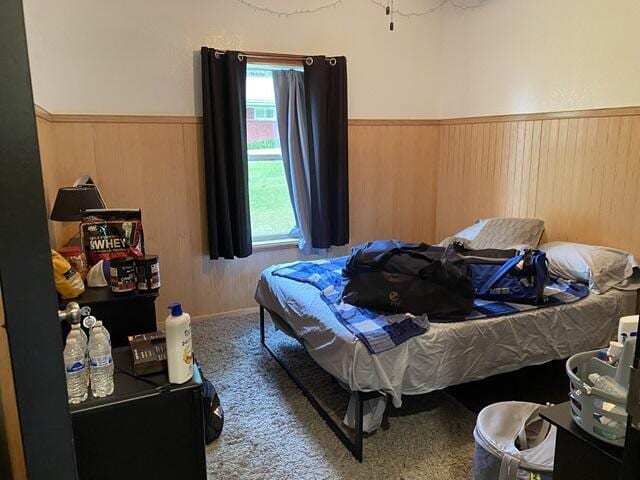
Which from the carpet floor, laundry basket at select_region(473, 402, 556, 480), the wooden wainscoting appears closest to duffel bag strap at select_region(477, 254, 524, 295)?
the carpet floor

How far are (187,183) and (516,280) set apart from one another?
7.79ft

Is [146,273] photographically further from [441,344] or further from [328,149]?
[328,149]

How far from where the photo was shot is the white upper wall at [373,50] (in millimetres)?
3057

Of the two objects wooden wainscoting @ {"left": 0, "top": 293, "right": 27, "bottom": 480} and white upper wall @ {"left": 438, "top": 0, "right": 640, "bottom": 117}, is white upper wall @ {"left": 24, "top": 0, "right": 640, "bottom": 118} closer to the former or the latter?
white upper wall @ {"left": 438, "top": 0, "right": 640, "bottom": 117}

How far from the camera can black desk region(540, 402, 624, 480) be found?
1085mm

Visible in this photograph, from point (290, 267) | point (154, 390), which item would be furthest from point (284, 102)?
point (154, 390)

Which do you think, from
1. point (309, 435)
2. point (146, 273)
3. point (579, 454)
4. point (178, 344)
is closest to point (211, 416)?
point (309, 435)

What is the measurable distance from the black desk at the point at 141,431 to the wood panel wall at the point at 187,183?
1.84 meters

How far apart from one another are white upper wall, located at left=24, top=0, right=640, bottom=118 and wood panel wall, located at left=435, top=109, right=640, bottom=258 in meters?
0.15

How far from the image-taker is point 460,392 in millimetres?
2678

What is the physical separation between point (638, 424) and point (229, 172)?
3.16 m

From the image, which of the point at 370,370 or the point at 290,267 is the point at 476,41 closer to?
the point at 290,267

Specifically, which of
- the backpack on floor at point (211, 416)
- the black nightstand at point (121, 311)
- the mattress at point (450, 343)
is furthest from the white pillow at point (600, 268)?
the black nightstand at point (121, 311)

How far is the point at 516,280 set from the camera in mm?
2578
